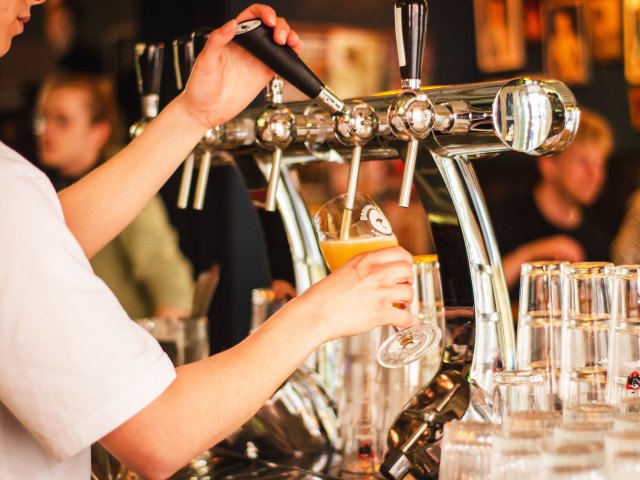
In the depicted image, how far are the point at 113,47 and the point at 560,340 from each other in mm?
6915

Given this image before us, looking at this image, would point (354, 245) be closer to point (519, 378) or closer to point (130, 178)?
point (519, 378)

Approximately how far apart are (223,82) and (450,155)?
0.40 m

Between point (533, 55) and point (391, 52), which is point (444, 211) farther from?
point (533, 55)

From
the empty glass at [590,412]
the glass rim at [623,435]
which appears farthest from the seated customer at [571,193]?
the glass rim at [623,435]

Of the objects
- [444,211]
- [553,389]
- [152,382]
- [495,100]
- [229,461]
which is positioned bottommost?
[229,461]

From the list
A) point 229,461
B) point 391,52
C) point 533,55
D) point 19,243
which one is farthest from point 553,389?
point 533,55

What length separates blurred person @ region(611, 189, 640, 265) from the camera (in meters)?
4.72

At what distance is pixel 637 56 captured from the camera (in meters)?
5.59

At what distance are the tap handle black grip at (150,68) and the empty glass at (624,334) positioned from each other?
960 mm

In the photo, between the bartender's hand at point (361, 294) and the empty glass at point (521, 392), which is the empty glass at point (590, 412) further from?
the bartender's hand at point (361, 294)

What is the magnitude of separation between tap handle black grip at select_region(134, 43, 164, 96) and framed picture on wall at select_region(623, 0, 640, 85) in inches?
167

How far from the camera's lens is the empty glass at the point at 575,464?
1069 mm

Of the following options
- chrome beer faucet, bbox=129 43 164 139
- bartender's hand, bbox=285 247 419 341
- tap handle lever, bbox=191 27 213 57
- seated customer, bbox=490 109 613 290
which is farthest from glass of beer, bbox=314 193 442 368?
seated customer, bbox=490 109 613 290

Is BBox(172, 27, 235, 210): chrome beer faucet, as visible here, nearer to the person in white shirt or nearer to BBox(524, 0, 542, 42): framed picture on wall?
the person in white shirt
